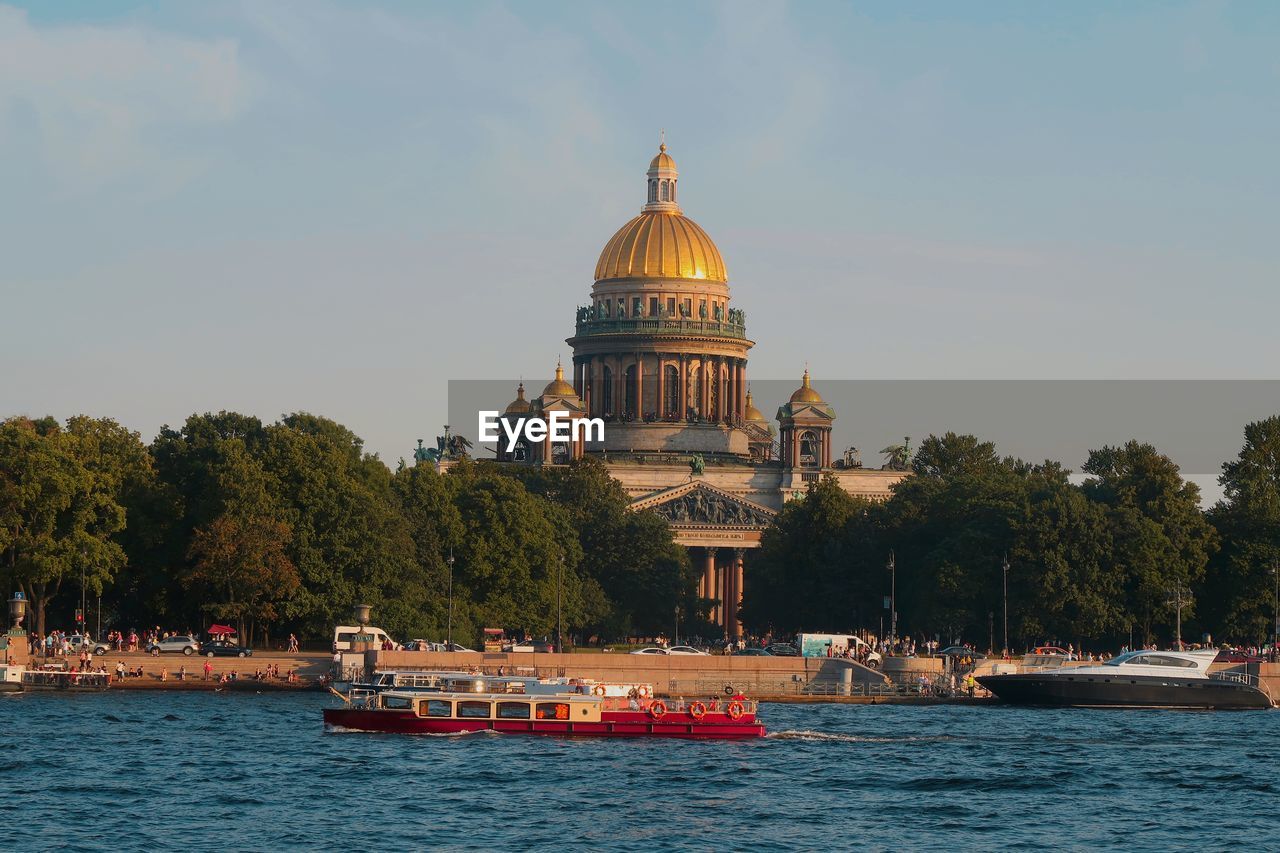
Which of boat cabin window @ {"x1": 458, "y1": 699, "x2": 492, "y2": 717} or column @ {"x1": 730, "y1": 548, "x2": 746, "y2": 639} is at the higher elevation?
column @ {"x1": 730, "y1": 548, "x2": 746, "y2": 639}

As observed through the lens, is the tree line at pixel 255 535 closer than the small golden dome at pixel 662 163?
Yes

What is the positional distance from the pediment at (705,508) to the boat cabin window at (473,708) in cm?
8846

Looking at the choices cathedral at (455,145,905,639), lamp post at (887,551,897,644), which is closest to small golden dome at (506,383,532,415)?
cathedral at (455,145,905,639)

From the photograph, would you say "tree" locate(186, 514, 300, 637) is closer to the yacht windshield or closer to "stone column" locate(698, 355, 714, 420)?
the yacht windshield

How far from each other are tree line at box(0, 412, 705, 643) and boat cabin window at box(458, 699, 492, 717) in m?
24.2

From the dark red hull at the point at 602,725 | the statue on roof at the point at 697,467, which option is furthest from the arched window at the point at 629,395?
the dark red hull at the point at 602,725

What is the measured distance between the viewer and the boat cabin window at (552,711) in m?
85.6

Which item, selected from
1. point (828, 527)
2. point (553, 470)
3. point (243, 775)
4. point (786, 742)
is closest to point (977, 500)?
point (828, 527)

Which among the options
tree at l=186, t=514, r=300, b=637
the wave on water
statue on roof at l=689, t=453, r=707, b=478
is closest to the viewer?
the wave on water

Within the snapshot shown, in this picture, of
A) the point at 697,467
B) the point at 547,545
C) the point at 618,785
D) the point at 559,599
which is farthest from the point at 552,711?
the point at 697,467

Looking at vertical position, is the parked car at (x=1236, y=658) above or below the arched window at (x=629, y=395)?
below

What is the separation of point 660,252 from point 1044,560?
70170 millimetres

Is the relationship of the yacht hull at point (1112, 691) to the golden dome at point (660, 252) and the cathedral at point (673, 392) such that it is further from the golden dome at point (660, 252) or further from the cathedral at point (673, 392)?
the golden dome at point (660, 252)

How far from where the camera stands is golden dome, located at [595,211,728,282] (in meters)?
192
